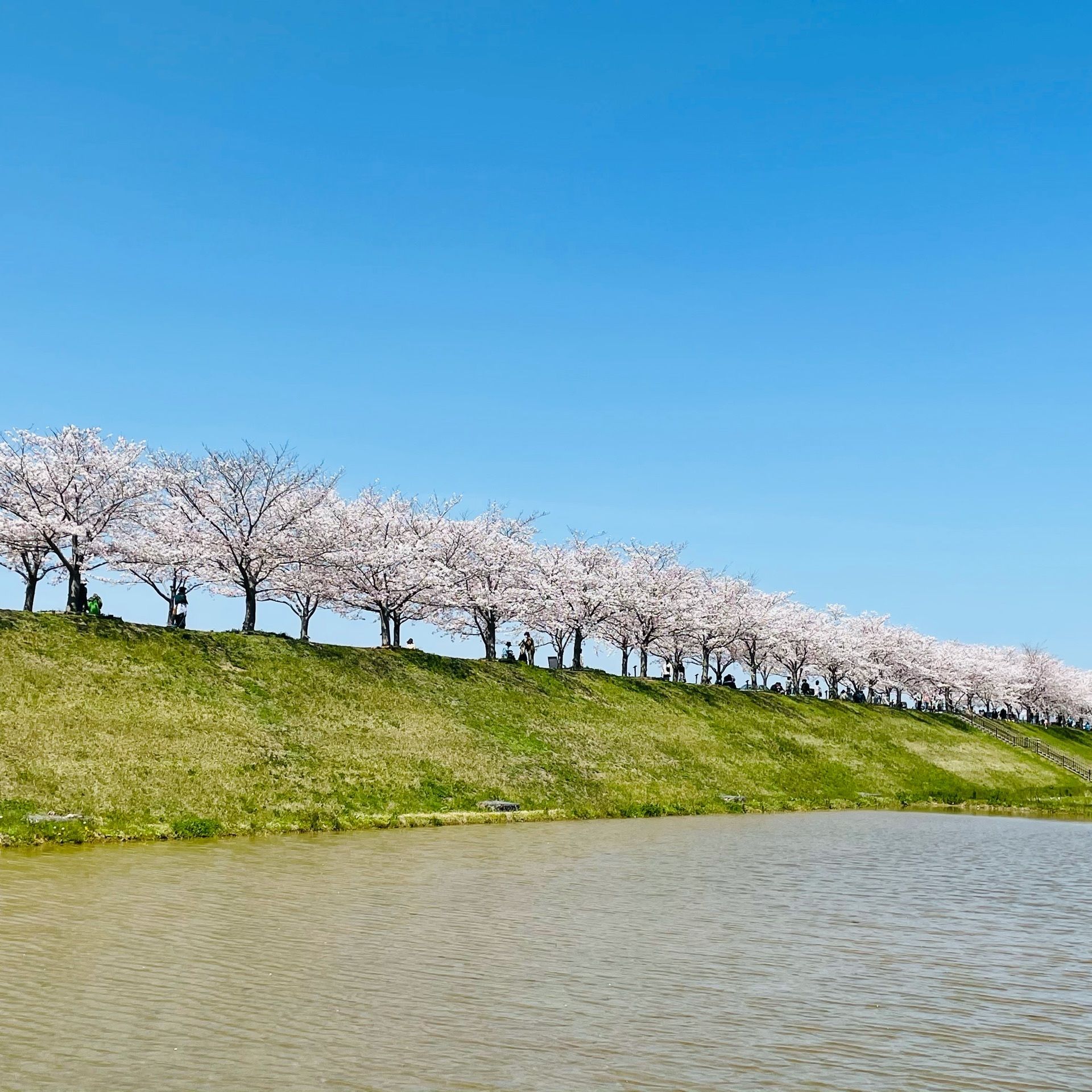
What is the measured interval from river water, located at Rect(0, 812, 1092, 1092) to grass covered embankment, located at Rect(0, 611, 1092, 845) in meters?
7.84

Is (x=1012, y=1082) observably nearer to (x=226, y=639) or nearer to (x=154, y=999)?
(x=154, y=999)

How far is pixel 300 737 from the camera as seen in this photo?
4488 centimetres

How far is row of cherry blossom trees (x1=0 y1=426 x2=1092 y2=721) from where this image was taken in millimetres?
56844

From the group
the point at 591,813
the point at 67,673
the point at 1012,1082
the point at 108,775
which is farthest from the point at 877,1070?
the point at 67,673

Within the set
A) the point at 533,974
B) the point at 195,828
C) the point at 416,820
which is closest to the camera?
the point at 533,974

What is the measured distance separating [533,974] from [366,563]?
171 ft

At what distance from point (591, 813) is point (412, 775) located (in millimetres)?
8409

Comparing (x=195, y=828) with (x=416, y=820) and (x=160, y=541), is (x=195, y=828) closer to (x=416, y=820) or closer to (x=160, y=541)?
(x=416, y=820)

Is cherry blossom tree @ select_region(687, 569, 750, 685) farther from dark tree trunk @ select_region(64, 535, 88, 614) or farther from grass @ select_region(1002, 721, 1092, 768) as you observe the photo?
dark tree trunk @ select_region(64, 535, 88, 614)

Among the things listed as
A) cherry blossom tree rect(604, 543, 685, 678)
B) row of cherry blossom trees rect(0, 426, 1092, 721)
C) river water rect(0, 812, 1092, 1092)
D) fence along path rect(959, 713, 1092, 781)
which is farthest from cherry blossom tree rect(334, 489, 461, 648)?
fence along path rect(959, 713, 1092, 781)

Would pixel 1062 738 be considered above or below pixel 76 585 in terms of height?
below

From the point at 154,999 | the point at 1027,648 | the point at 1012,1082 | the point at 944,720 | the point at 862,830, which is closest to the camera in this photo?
the point at 1012,1082

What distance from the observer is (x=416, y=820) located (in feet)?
127

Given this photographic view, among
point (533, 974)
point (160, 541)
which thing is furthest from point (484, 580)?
point (533, 974)
